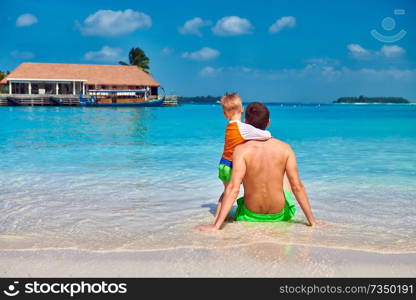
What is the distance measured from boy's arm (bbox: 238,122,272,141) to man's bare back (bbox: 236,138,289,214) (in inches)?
1.6

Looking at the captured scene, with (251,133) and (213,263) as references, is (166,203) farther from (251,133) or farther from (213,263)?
(213,263)

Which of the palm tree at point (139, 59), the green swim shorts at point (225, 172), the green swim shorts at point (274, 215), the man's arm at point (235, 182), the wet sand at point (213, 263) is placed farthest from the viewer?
the palm tree at point (139, 59)

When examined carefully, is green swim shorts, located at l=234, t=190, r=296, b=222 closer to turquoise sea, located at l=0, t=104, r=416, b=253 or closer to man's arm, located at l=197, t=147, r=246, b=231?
turquoise sea, located at l=0, t=104, r=416, b=253

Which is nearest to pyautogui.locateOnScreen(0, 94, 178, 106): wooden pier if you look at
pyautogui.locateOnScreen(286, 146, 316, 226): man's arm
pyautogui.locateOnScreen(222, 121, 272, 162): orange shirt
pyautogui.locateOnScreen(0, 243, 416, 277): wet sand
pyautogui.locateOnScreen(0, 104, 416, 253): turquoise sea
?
pyautogui.locateOnScreen(0, 104, 416, 253): turquoise sea

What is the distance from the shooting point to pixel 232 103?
140 inches

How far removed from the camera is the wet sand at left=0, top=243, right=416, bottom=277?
277 centimetres

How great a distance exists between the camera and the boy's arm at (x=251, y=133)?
11.6 ft

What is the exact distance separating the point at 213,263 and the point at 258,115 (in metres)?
1.22

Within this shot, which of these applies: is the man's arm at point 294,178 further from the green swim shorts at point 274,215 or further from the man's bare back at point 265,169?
the green swim shorts at point 274,215

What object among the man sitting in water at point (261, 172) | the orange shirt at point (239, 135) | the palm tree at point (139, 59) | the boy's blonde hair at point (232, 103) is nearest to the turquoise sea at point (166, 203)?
the man sitting in water at point (261, 172)

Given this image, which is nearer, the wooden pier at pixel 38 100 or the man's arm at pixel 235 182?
the man's arm at pixel 235 182

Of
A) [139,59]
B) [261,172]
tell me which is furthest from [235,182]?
[139,59]

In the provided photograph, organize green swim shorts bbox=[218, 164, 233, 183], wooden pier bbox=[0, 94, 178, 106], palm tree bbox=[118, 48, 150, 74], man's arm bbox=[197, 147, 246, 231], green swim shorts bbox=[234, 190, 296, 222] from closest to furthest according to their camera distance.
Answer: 1. man's arm bbox=[197, 147, 246, 231]
2. green swim shorts bbox=[218, 164, 233, 183]
3. green swim shorts bbox=[234, 190, 296, 222]
4. wooden pier bbox=[0, 94, 178, 106]
5. palm tree bbox=[118, 48, 150, 74]

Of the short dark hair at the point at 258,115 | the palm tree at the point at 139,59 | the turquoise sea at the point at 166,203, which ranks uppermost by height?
the palm tree at the point at 139,59
